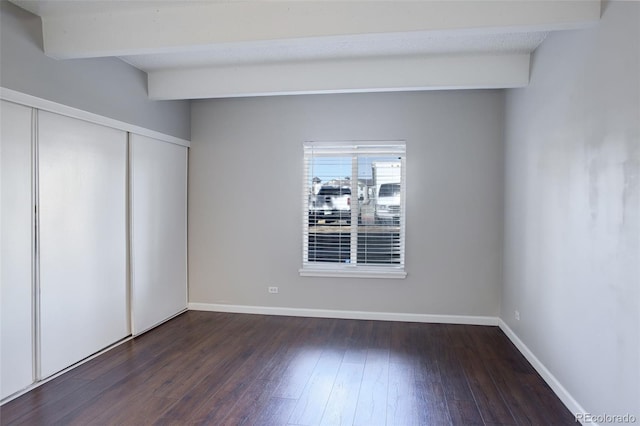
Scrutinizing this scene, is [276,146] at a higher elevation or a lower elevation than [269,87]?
lower

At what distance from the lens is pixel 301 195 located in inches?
193

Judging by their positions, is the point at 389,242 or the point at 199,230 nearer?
the point at 389,242

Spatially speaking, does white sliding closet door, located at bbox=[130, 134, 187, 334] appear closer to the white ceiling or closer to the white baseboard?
the white baseboard

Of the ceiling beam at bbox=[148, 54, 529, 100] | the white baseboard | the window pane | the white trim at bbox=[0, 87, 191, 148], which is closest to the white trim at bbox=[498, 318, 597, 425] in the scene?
the white baseboard

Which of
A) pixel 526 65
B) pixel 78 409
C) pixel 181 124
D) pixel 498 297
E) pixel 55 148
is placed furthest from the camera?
pixel 181 124

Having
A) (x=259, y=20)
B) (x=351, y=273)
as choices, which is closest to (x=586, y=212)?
(x=259, y=20)

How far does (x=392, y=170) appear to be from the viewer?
4.77 meters

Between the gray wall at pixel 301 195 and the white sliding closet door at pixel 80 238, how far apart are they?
4.18ft

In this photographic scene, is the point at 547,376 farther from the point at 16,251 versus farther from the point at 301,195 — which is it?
the point at 16,251

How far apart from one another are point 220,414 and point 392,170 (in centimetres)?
321

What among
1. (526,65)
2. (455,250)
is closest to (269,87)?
(526,65)

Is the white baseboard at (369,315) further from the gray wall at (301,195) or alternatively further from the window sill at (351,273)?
the window sill at (351,273)

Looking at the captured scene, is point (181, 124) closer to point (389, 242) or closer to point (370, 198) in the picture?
point (370, 198)

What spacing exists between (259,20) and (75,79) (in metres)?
1.77
